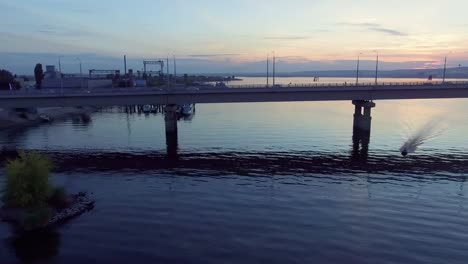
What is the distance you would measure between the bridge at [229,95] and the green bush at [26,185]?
110 ft

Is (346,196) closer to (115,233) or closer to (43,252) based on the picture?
(115,233)

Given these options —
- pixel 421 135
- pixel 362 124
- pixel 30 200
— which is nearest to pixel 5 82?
pixel 362 124

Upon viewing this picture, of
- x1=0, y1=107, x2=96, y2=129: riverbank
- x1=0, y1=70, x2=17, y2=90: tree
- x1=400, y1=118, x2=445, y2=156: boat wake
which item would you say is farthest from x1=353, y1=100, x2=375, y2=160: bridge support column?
x1=0, y1=70, x2=17, y2=90: tree

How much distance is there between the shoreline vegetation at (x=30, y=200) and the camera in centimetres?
3472

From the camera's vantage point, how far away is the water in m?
30.4

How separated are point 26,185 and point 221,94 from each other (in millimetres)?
49155

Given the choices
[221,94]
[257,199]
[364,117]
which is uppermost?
[221,94]

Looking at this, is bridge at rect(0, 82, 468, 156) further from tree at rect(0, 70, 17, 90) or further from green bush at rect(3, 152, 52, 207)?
tree at rect(0, 70, 17, 90)

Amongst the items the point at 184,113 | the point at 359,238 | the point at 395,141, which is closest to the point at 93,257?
the point at 359,238

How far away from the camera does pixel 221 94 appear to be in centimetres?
8056

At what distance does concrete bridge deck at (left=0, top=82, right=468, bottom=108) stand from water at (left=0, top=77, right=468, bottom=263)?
835 centimetres

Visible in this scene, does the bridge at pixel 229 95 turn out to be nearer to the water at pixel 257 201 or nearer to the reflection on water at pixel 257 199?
the reflection on water at pixel 257 199

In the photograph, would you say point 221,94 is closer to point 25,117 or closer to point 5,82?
point 25,117

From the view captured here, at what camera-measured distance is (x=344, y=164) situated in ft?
197
